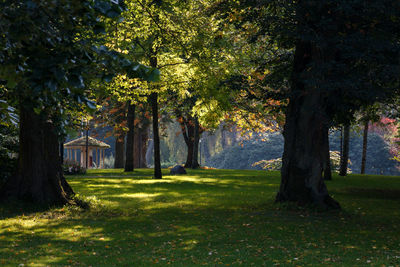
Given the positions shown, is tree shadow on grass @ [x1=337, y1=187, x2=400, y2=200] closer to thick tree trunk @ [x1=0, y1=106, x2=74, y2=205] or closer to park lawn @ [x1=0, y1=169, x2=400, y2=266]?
park lawn @ [x1=0, y1=169, x2=400, y2=266]

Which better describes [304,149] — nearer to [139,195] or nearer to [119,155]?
[139,195]

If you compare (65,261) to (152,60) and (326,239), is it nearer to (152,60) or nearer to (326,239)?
(326,239)

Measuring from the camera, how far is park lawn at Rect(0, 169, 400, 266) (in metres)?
8.96

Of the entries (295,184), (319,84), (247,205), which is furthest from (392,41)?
(247,205)

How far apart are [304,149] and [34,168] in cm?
823

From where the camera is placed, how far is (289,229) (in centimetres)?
1230

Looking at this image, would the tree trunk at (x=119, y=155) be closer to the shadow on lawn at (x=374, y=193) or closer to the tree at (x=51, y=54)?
the shadow on lawn at (x=374, y=193)

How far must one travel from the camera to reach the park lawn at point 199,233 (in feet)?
29.4

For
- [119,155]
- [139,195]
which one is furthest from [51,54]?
[119,155]

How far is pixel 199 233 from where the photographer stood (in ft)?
38.4

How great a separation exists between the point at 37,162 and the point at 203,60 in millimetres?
9671

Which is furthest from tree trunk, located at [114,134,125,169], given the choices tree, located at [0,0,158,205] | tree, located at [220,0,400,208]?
tree, located at [0,0,158,205]

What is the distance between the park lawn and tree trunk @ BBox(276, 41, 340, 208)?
1.99ft

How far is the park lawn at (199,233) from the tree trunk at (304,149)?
608 millimetres
